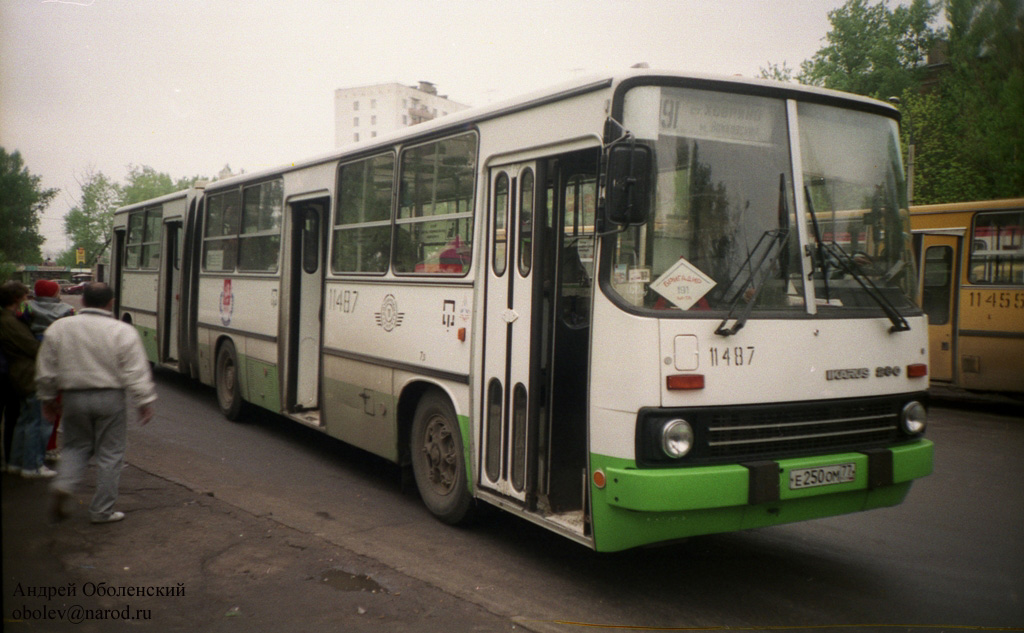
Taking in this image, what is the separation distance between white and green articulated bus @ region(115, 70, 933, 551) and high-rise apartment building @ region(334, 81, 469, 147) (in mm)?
90691

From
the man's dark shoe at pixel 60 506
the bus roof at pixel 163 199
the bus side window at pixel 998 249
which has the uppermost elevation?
the bus roof at pixel 163 199

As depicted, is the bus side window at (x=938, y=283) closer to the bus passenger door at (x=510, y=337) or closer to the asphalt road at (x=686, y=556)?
the asphalt road at (x=686, y=556)

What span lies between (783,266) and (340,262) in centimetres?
444

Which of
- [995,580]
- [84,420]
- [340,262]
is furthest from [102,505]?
[995,580]

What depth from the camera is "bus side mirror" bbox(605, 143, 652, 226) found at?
14.8ft

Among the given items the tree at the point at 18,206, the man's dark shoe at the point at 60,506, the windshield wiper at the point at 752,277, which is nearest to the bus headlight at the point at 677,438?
the windshield wiper at the point at 752,277

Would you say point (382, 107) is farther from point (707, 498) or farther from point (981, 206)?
point (707, 498)

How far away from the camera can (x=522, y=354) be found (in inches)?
217

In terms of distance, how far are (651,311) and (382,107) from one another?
103608mm

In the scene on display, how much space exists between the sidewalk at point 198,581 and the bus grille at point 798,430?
1.48 meters

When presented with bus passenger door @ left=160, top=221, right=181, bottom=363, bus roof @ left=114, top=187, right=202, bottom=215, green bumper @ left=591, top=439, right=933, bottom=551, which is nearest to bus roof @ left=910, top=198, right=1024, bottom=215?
green bumper @ left=591, top=439, right=933, bottom=551

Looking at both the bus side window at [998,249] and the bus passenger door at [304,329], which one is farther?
the bus side window at [998,249]

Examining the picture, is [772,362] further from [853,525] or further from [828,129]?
[853,525]

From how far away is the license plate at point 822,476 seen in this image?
15.5ft
